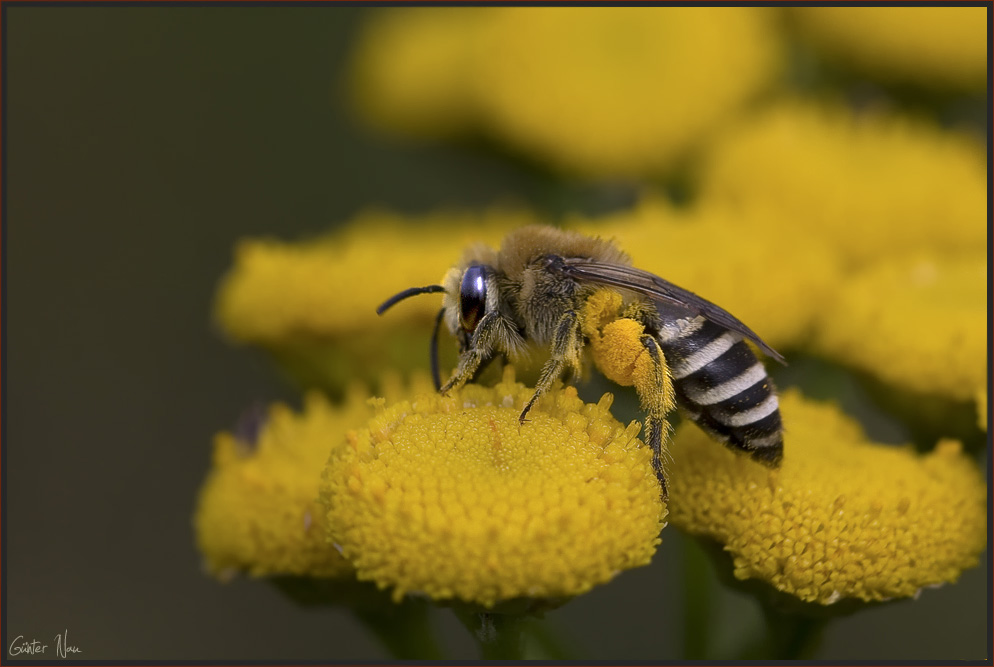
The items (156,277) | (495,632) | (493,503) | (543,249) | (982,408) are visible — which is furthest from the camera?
(156,277)

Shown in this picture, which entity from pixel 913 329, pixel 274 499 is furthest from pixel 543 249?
pixel 913 329

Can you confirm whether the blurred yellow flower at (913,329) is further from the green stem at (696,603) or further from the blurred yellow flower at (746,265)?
the green stem at (696,603)

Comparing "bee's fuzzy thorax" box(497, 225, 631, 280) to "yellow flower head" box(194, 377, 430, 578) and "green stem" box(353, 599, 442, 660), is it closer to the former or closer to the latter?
Result: "yellow flower head" box(194, 377, 430, 578)

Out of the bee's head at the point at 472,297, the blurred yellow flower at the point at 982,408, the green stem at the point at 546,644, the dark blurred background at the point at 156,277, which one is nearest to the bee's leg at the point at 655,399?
the bee's head at the point at 472,297

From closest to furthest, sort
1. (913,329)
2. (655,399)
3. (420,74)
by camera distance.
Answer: (655,399), (913,329), (420,74)

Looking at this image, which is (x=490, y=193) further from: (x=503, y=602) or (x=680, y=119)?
(x=503, y=602)

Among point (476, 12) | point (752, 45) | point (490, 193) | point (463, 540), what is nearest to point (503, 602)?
point (463, 540)

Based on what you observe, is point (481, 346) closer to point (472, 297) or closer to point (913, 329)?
point (472, 297)
